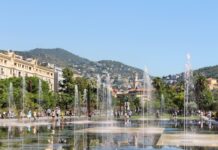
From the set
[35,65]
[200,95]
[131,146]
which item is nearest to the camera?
[131,146]

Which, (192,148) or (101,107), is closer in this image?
(192,148)

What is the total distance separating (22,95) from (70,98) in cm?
2577

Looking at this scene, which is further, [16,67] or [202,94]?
[16,67]

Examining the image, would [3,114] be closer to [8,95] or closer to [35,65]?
[8,95]

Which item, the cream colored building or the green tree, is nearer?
the green tree

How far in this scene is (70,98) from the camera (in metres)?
121

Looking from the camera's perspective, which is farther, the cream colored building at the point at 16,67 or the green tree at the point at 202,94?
the cream colored building at the point at 16,67

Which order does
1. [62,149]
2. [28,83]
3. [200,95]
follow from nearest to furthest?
[62,149]
[28,83]
[200,95]

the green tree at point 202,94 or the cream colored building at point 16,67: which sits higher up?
the cream colored building at point 16,67

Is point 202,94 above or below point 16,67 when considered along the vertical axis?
below

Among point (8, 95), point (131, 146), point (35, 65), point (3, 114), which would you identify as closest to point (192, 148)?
point (131, 146)

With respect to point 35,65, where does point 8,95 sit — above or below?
below

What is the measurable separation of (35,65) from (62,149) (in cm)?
13421

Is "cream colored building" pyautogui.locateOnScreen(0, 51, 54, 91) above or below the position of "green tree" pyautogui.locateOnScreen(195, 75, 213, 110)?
above
